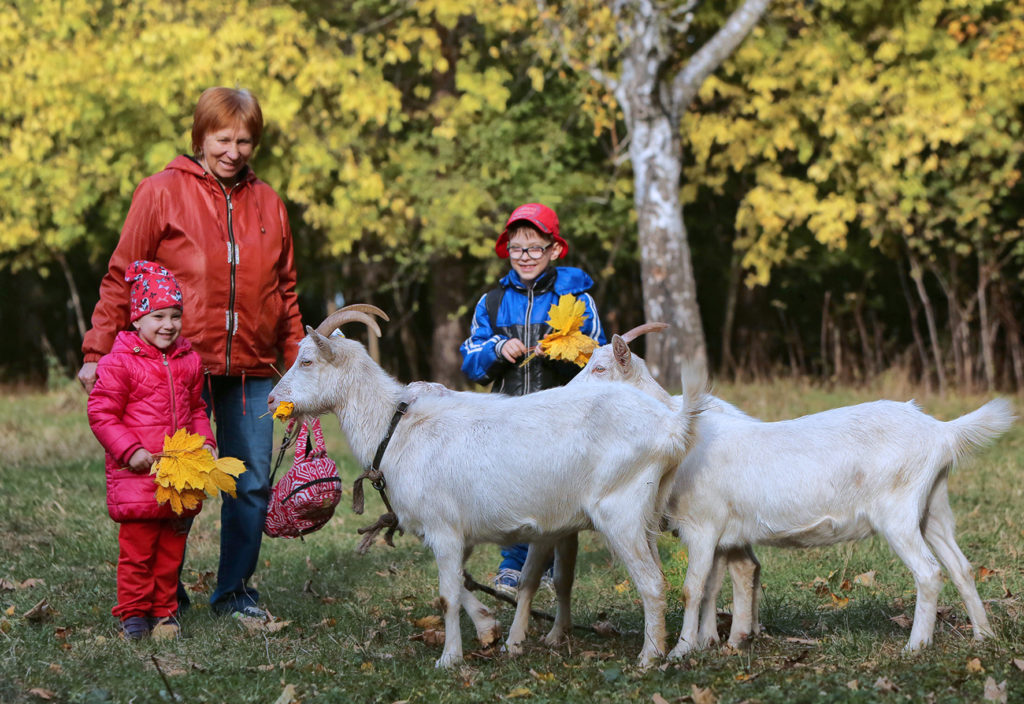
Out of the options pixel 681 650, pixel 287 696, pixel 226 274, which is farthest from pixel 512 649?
pixel 226 274

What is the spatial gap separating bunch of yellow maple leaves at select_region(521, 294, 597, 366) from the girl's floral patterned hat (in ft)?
6.02

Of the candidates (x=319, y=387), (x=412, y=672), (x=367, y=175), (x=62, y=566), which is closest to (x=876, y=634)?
(x=412, y=672)

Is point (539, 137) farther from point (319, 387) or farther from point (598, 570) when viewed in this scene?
point (319, 387)

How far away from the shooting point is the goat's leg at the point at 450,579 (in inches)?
203

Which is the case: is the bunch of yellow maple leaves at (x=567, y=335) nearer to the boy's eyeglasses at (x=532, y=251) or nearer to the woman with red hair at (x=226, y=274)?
the boy's eyeglasses at (x=532, y=251)

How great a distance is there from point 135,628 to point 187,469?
0.95m

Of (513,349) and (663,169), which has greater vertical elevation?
(663,169)

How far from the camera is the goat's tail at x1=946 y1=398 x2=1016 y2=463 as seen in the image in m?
5.06


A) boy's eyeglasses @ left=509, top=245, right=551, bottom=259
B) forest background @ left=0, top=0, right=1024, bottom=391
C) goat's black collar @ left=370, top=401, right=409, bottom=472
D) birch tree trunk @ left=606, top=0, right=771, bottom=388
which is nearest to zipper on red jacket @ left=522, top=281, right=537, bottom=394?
boy's eyeglasses @ left=509, top=245, right=551, bottom=259

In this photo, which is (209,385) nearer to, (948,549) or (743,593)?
(743,593)

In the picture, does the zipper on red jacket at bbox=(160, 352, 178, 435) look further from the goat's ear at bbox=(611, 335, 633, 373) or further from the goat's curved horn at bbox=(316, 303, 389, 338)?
the goat's ear at bbox=(611, 335, 633, 373)

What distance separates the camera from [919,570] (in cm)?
491

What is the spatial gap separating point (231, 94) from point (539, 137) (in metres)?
12.2

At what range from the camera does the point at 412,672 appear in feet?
16.3
